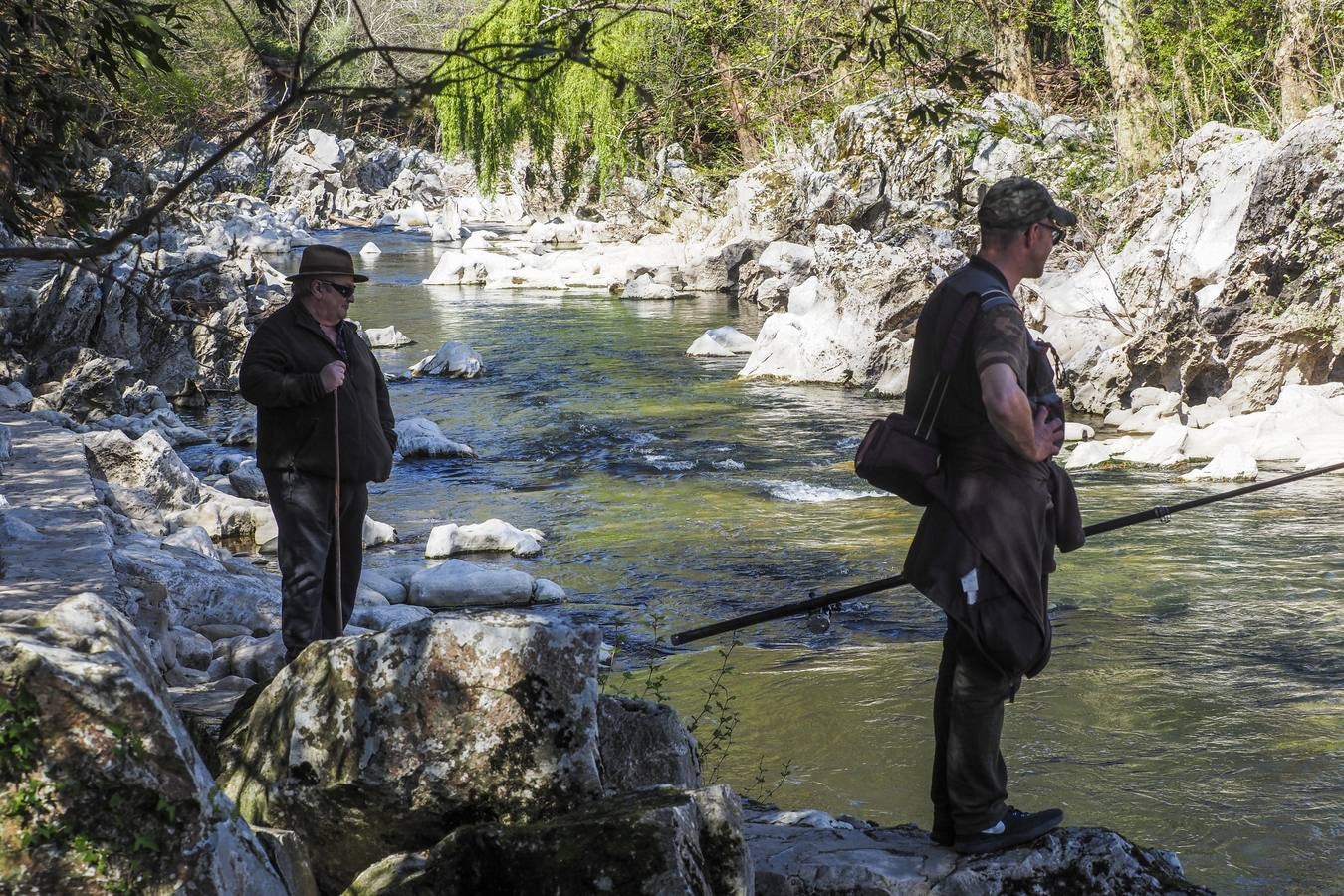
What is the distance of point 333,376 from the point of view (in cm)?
443

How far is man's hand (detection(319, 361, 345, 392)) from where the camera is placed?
441 centimetres

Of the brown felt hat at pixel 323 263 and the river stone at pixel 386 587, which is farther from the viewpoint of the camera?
the river stone at pixel 386 587

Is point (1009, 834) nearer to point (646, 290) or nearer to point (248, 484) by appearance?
point (248, 484)

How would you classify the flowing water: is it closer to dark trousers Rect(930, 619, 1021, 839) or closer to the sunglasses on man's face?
dark trousers Rect(930, 619, 1021, 839)

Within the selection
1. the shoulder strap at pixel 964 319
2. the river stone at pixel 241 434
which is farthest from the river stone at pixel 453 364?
the shoulder strap at pixel 964 319

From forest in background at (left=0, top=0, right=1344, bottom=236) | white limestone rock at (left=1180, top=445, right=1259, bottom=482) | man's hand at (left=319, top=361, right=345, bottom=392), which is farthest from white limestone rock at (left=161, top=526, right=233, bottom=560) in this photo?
white limestone rock at (left=1180, top=445, right=1259, bottom=482)

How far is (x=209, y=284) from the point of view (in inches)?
654

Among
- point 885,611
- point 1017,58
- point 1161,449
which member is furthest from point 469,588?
point 1017,58

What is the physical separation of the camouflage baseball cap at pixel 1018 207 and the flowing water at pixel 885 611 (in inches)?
92.6

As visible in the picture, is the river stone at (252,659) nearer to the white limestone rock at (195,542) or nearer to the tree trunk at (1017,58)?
the white limestone rock at (195,542)

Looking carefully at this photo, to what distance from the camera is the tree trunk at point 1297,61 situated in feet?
49.2

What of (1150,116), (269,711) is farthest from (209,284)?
(269,711)

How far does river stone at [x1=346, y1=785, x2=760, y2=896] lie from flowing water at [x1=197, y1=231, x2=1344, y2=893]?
2245 millimetres

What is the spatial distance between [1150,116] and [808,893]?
1569 centimetres
